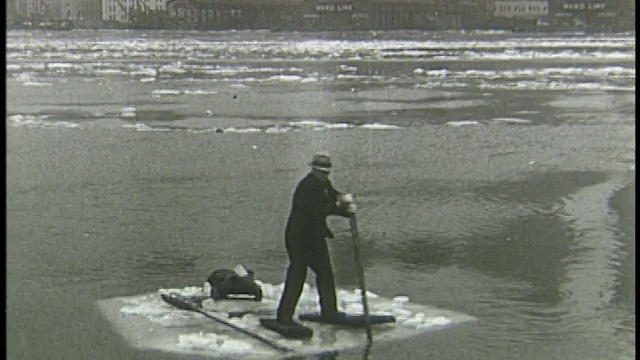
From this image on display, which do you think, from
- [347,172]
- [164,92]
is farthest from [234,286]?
[164,92]

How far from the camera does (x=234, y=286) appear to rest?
6.78m

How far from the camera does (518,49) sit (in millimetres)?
9203

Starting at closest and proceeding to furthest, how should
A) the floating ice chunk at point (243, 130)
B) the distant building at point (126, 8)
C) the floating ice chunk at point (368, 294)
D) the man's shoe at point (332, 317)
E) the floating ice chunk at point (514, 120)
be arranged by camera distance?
the man's shoe at point (332, 317), the floating ice chunk at point (368, 294), the distant building at point (126, 8), the floating ice chunk at point (243, 130), the floating ice chunk at point (514, 120)

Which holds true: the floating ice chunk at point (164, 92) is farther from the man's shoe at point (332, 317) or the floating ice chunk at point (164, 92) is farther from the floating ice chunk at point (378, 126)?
the man's shoe at point (332, 317)

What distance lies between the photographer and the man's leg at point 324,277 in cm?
639

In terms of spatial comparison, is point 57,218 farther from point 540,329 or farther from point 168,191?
point 540,329

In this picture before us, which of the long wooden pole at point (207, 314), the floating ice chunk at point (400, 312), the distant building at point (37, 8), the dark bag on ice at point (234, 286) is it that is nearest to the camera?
the long wooden pole at point (207, 314)

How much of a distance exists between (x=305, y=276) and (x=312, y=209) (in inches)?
16.4

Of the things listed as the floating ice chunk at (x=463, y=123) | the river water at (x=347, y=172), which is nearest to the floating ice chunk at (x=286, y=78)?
the river water at (x=347, y=172)

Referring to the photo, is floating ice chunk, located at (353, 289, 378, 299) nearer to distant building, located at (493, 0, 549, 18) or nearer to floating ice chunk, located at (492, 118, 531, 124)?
distant building, located at (493, 0, 549, 18)

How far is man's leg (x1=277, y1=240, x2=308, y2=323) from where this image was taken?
6.30 meters

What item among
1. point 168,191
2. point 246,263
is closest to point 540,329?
point 246,263

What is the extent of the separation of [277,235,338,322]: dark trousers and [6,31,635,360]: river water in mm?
354

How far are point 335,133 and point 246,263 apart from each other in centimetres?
198
